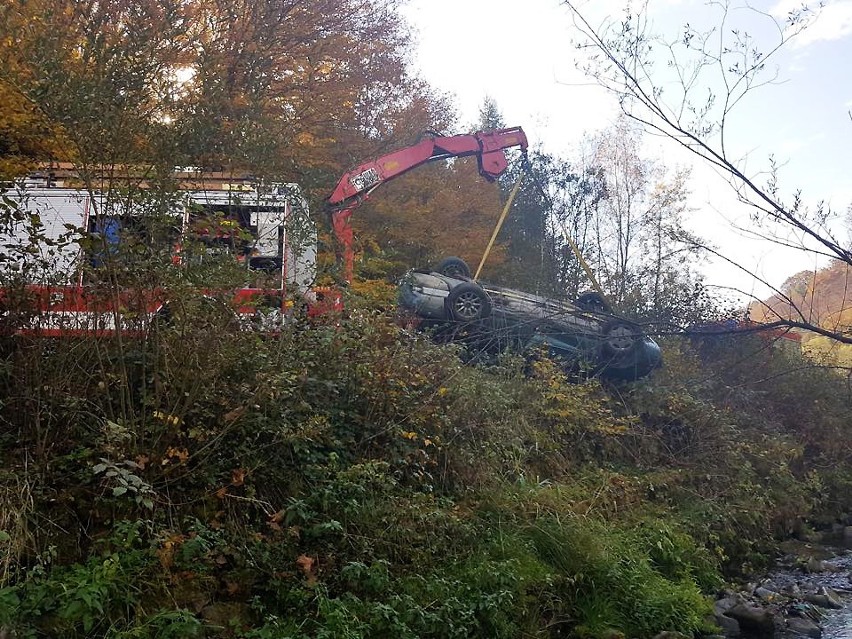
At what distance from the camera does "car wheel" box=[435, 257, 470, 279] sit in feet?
36.8

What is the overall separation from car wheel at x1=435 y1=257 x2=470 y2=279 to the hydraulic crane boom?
156 centimetres

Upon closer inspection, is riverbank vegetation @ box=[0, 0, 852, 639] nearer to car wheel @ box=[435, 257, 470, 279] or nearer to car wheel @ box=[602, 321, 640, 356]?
car wheel @ box=[602, 321, 640, 356]

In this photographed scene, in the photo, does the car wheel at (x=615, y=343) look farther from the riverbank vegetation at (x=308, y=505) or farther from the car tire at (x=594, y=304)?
the riverbank vegetation at (x=308, y=505)

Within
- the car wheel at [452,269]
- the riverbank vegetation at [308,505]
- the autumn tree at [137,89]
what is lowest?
the riverbank vegetation at [308,505]

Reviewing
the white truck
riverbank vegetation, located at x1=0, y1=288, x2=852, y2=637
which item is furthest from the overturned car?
the white truck

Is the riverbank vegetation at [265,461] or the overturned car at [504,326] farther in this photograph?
the overturned car at [504,326]

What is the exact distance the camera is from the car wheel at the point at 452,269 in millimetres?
11231

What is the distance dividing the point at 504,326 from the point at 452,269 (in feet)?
8.96

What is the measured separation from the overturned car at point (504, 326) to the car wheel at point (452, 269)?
21 mm

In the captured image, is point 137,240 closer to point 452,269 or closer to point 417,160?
point 417,160

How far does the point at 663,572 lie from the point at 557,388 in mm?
2742

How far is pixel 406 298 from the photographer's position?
9.92m

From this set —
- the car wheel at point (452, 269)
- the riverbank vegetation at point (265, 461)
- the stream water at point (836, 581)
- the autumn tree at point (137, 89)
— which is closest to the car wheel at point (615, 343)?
the riverbank vegetation at point (265, 461)

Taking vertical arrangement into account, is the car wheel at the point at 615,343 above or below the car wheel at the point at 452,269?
below
